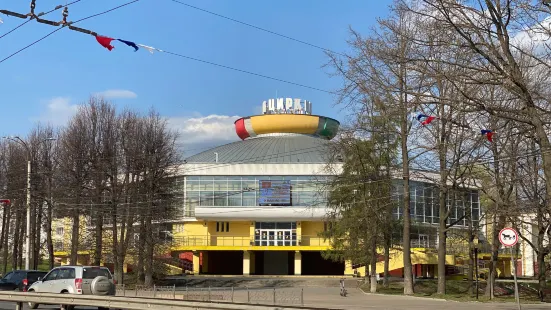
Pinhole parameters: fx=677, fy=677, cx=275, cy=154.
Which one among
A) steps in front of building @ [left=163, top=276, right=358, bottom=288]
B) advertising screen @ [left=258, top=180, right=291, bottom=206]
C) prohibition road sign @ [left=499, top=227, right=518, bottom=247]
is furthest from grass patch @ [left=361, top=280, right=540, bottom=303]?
advertising screen @ [left=258, top=180, right=291, bottom=206]

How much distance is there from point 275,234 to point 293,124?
17.6m

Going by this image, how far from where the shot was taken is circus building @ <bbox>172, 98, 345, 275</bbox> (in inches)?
2724

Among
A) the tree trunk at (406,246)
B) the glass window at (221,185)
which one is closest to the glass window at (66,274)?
the tree trunk at (406,246)

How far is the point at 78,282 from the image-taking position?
25.9m

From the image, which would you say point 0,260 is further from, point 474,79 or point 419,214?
point 474,79

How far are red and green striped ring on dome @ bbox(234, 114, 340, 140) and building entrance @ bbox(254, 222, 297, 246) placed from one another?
53.1ft

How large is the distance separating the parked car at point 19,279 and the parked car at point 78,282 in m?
7.28

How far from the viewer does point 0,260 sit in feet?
227

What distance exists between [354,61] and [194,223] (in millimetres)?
51508

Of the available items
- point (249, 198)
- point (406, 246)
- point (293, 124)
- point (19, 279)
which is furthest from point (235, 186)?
point (19, 279)

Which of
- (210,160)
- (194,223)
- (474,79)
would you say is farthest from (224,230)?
(474,79)

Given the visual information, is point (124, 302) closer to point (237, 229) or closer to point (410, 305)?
point (410, 305)

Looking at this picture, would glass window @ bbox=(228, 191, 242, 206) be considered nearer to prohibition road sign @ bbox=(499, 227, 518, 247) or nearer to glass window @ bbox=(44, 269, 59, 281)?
glass window @ bbox=(44, 269, 59, 281)

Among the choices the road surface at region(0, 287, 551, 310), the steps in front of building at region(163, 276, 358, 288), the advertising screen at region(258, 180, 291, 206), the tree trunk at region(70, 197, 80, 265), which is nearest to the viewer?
the road surface at region(0, 287, 551, 310)
